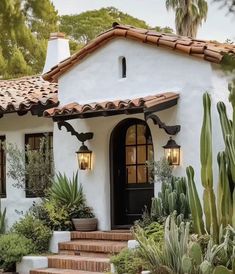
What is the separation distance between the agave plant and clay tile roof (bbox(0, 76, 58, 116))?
1798mm

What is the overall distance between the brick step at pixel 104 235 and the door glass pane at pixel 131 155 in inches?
60.9

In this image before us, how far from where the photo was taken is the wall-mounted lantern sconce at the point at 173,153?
13.4 meters

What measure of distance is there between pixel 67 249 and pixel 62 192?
1.25m

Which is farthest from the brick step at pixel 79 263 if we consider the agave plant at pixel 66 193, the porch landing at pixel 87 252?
the agave plant at pixel 66 193

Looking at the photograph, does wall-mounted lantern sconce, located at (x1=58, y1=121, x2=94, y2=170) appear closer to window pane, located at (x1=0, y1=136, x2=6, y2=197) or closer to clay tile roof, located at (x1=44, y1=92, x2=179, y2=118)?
clay tile roof, located at (x1=44, y1=92, x2=179, y2=118)

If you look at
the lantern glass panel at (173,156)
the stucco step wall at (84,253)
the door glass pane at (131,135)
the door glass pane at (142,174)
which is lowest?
the stucco step wall at (84,253)

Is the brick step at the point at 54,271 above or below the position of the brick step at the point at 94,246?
below

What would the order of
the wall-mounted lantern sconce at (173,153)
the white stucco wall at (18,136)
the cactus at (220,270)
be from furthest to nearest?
the white stucco wall at (18,136) < the wall-mounted lantern sconce at (173,153) < the cactus at (220,270)

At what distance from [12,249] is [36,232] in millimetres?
741

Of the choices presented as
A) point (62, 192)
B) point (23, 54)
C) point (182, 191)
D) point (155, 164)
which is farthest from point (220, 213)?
point (23, 54)

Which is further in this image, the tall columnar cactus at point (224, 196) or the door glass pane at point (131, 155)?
the door glass pane at point (131, 155)

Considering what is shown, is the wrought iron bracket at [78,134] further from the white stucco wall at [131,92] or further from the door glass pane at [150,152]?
the door glass pane at [150,152]

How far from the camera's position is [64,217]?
14672 millimetres

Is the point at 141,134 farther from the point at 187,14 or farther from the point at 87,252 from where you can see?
the point at 187,14
